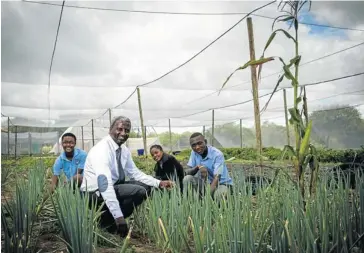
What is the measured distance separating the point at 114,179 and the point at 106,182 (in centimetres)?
26

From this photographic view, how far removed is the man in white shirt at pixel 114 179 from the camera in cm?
183

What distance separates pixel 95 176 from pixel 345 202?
123cm

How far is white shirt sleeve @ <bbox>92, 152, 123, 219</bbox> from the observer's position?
1.80 meters

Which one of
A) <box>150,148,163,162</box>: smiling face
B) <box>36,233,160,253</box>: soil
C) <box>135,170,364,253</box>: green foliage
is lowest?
<box>36,233,160,253</box>: soil

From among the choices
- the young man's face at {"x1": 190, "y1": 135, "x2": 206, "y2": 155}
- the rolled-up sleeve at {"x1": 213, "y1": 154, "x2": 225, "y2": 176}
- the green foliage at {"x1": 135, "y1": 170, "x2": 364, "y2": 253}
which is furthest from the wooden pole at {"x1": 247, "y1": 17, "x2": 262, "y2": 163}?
the green foliage at {"x1": 135, "y1": 170, "x2": 364, "y2": 253}

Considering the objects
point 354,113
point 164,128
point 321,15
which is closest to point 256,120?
point 321,15

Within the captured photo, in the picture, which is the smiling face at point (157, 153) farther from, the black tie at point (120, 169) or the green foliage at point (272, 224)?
the green foliage at point (272, 224)

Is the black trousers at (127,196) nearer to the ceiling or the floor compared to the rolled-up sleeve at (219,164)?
nearer to the floor

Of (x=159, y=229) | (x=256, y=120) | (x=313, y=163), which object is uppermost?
(x=256, y=120)

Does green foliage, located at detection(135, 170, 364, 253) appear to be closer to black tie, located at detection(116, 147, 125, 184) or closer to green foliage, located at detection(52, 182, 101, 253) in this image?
green foliage, located at detection(52, 182, 101, 253)

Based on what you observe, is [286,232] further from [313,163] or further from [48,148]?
[48,148]

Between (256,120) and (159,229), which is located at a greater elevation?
(256,120)

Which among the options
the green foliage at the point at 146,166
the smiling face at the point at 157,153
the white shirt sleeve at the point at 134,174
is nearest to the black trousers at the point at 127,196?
the white shirt sleeve at the point at 134,174

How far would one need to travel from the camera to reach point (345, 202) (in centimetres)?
128
